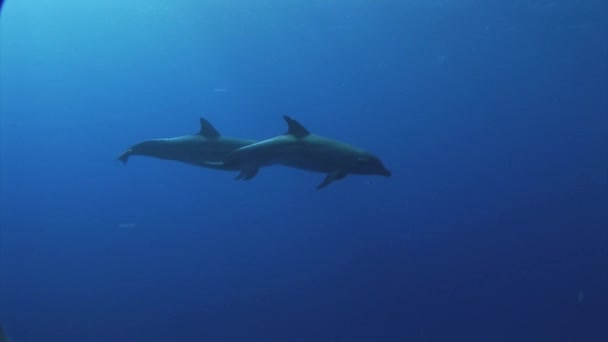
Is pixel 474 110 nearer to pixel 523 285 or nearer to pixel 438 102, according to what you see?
pixel 438 102

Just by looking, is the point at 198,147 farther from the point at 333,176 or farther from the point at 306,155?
the point at 333,176

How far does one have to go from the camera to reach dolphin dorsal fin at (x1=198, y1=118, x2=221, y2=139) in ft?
27.7

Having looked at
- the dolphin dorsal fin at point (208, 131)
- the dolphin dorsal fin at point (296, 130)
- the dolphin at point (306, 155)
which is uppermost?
the dolphin dorsal fin at point (208, 131)

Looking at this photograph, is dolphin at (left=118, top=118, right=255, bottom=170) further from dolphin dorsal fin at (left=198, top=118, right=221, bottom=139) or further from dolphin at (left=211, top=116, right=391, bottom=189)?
dolphin at (left=211, top=116, right=391, bottom=189)

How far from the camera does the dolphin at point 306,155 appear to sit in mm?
7586

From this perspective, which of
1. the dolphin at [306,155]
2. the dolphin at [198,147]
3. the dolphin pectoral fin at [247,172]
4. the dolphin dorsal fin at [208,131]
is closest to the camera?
the dolphin at [306,155]

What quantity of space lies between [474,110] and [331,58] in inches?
247

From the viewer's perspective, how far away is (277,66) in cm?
2880

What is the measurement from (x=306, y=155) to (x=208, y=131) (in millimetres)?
1523

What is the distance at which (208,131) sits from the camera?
8.48 meters

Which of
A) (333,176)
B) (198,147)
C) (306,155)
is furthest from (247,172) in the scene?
(333,176)

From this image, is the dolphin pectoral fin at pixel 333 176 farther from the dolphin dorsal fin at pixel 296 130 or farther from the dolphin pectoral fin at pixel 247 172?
the dolphin pectoral fin at pixel 247 172

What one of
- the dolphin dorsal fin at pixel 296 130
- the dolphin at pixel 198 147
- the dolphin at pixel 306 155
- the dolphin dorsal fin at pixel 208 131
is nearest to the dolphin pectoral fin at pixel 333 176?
the dolphin at pixel 306 155

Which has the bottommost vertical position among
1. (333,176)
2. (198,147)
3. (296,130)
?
(333,176)
